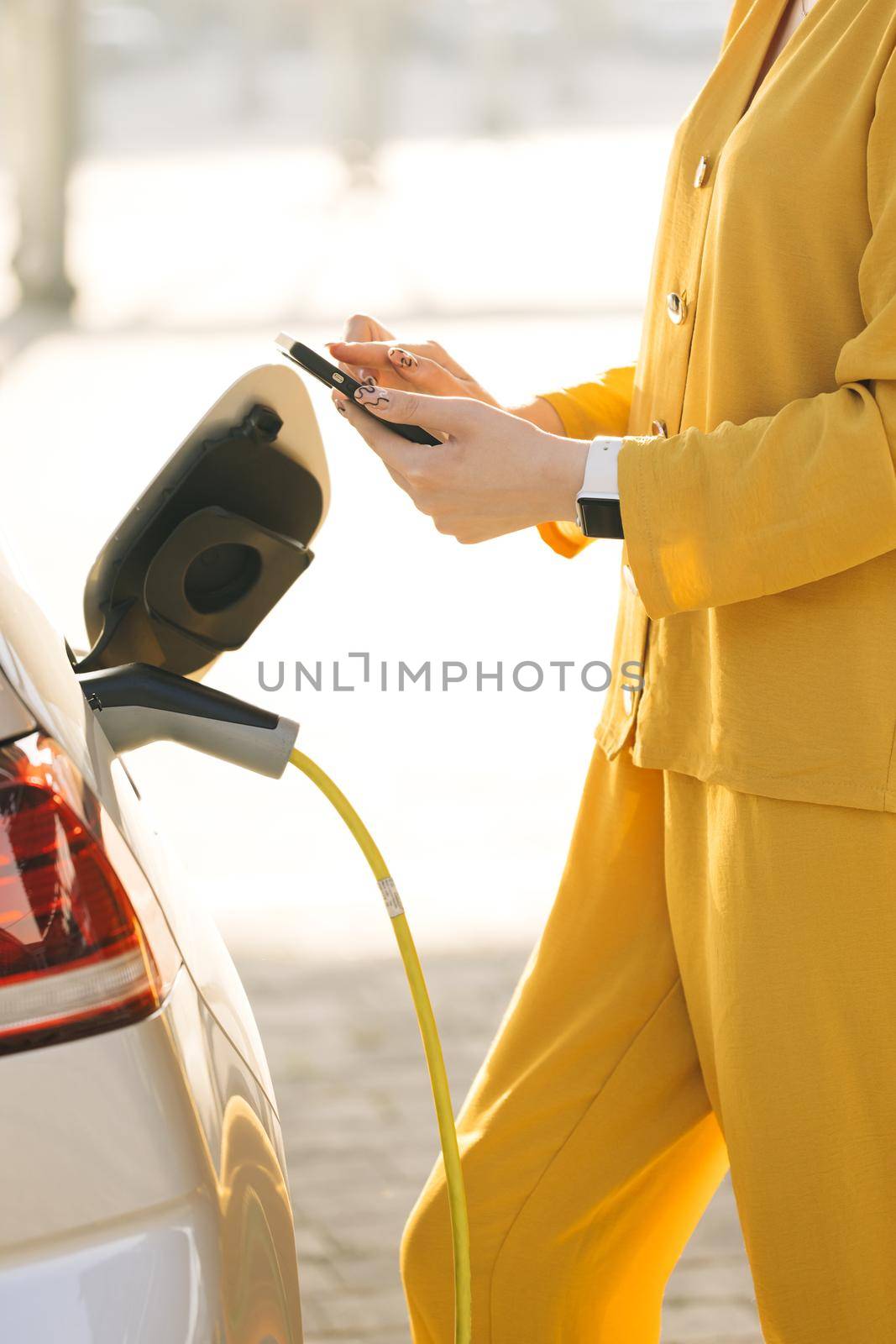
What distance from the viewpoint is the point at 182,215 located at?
1930 centimetres

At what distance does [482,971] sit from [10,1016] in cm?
243

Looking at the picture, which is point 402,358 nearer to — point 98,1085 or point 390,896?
point 390,896

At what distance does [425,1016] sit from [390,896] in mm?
101

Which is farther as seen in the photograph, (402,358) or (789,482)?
(402,358)

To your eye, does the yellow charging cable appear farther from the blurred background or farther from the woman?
the blurred background

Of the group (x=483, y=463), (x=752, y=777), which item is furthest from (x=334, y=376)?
(x=752, y=777)

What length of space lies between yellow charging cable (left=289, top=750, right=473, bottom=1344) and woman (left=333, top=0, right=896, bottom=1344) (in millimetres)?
170

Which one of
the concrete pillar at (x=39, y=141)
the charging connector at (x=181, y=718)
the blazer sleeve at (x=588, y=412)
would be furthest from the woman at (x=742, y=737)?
the concrete pillar at (x=39, y=141)

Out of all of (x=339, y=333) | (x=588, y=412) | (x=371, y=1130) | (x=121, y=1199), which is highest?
(x=339, y=333)

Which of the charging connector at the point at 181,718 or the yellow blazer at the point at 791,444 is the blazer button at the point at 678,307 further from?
the charging connector at the point at 181,718

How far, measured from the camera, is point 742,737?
1372mm

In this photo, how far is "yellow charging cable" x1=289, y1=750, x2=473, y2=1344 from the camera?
1311 millimetres

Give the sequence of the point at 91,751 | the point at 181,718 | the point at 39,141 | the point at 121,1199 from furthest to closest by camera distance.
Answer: the point at 39,141
the point at 181,718
the point at 91,751
the point at 121,1199

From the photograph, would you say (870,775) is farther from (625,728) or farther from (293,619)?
(293,619)
